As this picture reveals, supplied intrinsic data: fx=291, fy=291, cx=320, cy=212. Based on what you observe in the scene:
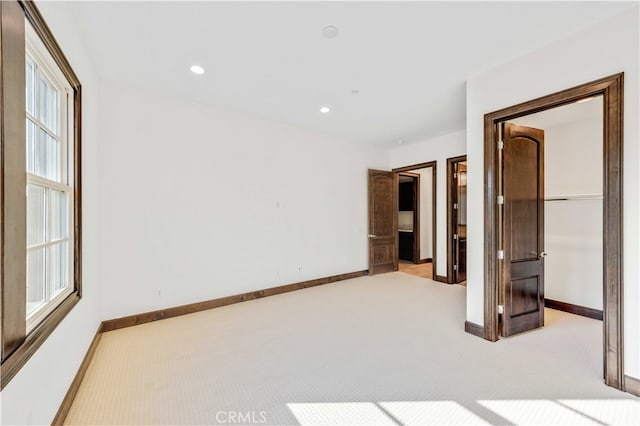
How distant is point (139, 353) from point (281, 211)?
258 centimetres

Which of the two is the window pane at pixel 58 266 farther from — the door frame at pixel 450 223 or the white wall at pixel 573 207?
the door frame at pixel 450 223

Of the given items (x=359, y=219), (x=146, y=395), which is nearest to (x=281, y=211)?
(x=359, y=219)

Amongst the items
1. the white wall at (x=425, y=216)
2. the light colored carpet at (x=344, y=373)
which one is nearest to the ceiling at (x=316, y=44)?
the light colored carpet at (x=344, y=373)

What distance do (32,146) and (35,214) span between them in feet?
1.27

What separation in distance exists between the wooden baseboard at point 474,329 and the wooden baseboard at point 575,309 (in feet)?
5.64

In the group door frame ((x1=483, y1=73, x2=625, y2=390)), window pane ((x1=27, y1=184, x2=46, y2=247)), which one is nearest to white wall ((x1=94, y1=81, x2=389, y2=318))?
window pane ((x1=27, y1=184, x2=46, y2=247))

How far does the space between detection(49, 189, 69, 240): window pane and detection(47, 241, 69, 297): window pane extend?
0.24ft

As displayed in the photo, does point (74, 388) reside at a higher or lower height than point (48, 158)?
lower

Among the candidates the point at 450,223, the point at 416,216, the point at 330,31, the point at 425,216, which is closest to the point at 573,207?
the point at 450,223

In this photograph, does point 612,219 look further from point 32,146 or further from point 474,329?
point 32,146

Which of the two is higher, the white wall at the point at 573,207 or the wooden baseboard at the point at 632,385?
the white wall at the point at 573,207

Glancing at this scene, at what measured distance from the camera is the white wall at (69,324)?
1301 millimetres

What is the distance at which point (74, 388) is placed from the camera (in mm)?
2014

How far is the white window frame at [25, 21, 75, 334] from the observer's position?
5.18 ft
